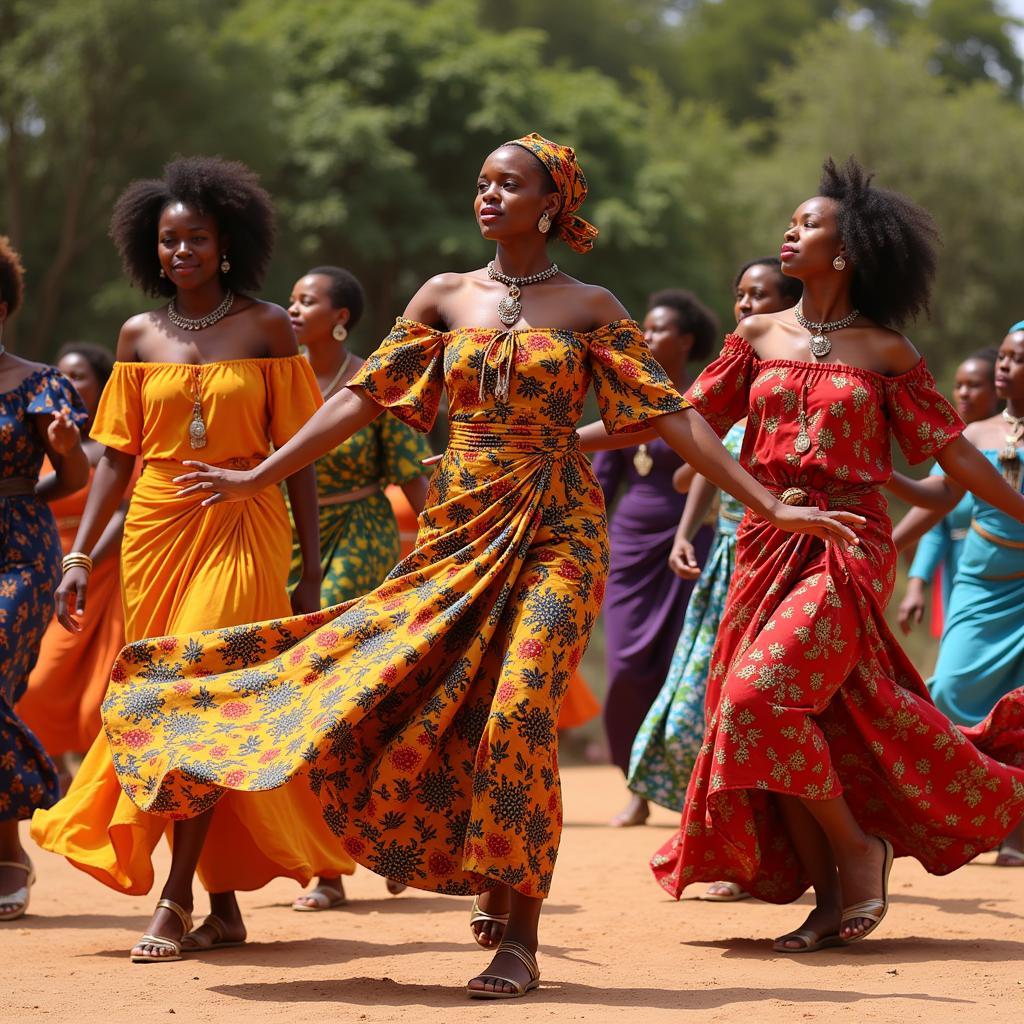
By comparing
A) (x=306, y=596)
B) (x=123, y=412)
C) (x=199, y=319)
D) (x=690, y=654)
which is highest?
(x=199, y=319)

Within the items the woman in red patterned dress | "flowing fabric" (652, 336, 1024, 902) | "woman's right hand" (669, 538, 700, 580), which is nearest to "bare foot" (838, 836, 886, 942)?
the woman in red patterned dress

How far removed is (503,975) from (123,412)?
101 inches

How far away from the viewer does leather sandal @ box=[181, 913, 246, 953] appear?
6266mm

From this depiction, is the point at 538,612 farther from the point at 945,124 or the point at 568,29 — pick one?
the point at 568,29

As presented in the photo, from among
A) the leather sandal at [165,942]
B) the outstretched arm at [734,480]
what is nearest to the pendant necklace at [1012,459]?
A: the outstretched arm at [734,480]

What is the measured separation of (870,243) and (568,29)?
177ft

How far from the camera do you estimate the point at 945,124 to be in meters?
37.4

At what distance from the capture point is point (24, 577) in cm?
735

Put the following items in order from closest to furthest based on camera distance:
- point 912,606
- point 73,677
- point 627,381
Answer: point 627,381 < point 912,606 < point 73,677

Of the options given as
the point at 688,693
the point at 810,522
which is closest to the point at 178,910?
the point at 810,522

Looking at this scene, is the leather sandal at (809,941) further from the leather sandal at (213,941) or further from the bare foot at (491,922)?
the leather sandal at (213,941)

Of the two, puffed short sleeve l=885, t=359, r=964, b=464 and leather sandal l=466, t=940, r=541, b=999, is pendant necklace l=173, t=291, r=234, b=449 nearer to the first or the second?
leather sandal l=466, t=940, r=541, b=999

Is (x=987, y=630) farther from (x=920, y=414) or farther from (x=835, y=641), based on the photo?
(x=835, y=641)

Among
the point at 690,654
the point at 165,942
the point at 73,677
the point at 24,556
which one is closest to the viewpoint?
the point at 165,942
